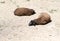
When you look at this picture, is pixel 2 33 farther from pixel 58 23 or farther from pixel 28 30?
pixel 58 23

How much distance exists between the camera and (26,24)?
6.86m

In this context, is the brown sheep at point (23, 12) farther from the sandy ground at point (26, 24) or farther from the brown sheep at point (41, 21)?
the brown sheep at point (41, 21)

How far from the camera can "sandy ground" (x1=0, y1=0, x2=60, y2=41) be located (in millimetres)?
5977

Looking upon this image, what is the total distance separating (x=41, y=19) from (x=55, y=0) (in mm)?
2518

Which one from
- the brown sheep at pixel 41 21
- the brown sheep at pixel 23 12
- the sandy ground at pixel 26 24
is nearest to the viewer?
the sandy ground at pixel 26 24

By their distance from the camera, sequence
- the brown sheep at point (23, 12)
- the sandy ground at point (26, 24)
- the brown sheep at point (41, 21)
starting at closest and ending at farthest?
the sandy ground at point (26, 24), the brown sheep at point (41, 21), the brown sheep at point (23, 12)

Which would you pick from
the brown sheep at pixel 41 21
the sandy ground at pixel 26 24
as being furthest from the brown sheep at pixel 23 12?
the brown sheep at pixel 41 21

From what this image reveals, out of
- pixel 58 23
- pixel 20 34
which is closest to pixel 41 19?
pixel 58 23

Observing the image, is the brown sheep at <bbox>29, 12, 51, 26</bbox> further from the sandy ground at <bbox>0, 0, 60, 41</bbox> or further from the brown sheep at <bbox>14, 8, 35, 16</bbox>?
the brown sheep at <bbox>14, 8, 35, 16</bbox>

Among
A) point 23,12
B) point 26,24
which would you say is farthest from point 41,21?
point 23,12

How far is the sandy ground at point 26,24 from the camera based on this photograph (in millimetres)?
5977

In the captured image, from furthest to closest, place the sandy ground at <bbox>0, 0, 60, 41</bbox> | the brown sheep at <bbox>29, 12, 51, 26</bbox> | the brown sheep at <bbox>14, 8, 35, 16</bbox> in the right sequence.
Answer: the brown sheep at <bbox>14, 8, 35, 16</bbox>
the brown sheep at <bbox>29, 12, 51, 26</bbox>
the sandy ground at <bbox>0, 0, 60, 41</bbox>

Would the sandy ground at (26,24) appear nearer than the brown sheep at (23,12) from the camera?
Yes

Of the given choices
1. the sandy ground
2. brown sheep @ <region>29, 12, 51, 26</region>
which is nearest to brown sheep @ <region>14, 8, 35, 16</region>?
the sandy ground
